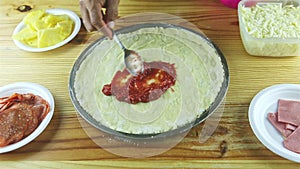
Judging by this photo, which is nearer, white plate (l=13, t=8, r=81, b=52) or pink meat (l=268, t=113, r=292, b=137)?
pink meat (l=268, t=113, r=292, b=137)

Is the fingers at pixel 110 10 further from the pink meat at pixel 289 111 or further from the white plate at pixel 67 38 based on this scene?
the pink meat at pixel 289 111

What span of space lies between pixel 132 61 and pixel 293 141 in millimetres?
567

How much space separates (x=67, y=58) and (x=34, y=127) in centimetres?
34

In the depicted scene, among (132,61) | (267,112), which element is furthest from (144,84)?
(267,112)

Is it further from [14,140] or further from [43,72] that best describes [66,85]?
[14,140]

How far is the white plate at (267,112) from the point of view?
99cm

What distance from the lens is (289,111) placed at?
107cm

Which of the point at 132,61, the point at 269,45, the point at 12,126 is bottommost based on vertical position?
the point at 12,126

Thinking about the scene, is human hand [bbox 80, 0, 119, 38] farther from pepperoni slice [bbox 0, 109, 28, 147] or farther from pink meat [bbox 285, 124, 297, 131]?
pink meat [bbox 285, 124, 297, 131]

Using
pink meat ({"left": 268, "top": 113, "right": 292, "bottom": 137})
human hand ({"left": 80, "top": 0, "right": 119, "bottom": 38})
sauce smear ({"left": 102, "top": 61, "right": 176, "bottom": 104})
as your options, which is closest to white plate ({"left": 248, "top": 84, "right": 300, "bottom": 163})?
pink meat ({"left": 268, "top": 113, "right": 292, "bottom": 137})

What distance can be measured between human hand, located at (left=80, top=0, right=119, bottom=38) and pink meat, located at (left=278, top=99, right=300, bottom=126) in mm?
580

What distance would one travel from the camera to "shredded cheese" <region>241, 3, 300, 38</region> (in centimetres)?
125

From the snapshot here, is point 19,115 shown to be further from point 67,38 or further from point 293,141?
point 293,141

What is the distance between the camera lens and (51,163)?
105cm
